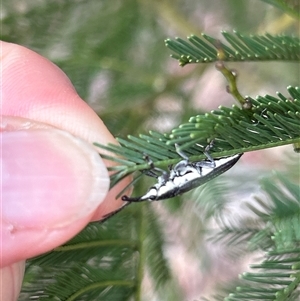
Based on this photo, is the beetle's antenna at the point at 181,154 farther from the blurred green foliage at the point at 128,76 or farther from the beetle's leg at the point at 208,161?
the blurred green foliage at the point at 128,76

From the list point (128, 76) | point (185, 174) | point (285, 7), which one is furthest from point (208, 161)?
point (128, 76)

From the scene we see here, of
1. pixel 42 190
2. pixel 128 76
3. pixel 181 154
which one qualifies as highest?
pixel 181 154

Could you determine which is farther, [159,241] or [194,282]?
[194,282]

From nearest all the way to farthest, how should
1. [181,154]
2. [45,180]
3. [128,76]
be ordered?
[181,154], [45,180], [128,76]

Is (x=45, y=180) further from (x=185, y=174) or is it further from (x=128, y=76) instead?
(x=128, y=76)

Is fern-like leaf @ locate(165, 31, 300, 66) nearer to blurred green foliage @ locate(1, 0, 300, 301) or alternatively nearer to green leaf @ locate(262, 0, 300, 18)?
green leaf @ locate(262, 0, 300, 18)

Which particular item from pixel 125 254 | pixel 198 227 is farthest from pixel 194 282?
pixel 125 254

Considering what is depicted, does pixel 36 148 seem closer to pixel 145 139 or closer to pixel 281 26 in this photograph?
pixel 145 139
